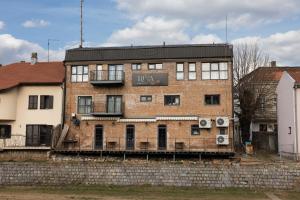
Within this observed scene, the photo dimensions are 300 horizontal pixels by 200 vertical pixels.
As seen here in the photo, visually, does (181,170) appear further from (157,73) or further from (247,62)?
(247,62)

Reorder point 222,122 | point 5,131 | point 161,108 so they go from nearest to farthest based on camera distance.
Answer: point 222,122
point 161,108
point 5,131

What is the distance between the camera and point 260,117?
52656 mm

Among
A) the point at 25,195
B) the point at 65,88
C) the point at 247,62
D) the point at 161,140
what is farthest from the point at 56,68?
the point at 247,62

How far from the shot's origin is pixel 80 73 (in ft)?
138

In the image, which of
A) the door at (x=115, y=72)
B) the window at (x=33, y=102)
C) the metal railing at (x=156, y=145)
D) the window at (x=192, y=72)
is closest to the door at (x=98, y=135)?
the metal railing at (x=156, y=145)

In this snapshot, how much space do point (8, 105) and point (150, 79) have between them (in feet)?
43.0

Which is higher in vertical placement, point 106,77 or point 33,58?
point 33,58

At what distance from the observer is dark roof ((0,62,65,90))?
41.8 m

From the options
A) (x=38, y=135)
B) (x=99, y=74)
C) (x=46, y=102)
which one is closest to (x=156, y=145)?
(x=99, y=74)

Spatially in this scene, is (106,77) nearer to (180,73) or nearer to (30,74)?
(180,73)

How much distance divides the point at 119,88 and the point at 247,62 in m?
17.0

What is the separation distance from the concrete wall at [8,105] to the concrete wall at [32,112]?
327 millimetres

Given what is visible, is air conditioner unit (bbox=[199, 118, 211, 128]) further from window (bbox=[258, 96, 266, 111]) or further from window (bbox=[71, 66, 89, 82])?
window (bbox=[258, 96, 266, 111])

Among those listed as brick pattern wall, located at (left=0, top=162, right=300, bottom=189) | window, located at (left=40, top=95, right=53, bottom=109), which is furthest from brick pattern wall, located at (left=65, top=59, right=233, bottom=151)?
brick pattern wall, located at (left=0, top=162, right=300, bottom=189)
